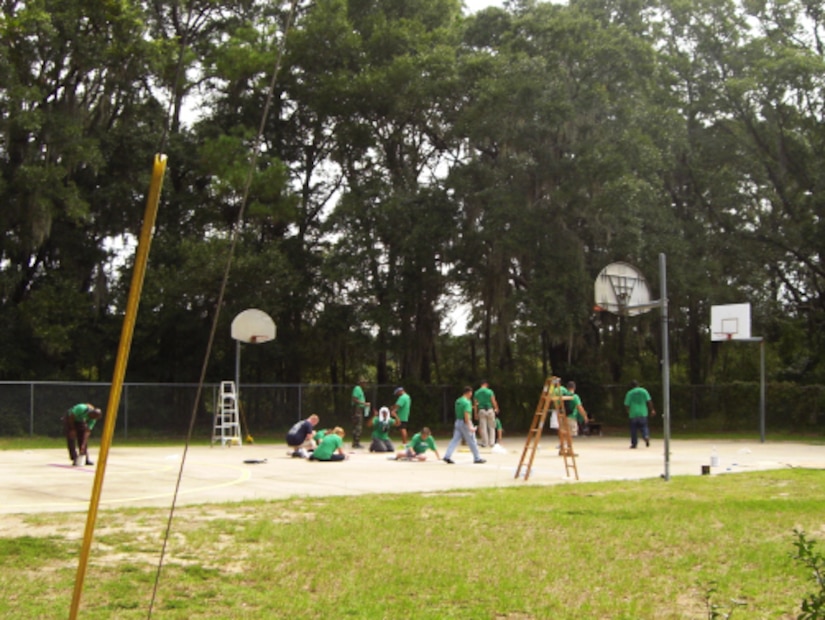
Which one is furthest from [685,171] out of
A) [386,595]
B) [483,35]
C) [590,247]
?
[386,595]

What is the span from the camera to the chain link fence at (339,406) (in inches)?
1128

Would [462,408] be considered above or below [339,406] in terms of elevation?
above

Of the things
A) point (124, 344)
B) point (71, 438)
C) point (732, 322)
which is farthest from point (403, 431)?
point (124, 344)

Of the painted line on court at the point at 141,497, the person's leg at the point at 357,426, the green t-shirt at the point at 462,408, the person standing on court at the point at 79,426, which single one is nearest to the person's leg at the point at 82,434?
the person standing on court at the point at 79,426

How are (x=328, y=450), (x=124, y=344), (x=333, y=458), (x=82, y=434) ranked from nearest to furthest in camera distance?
(x=124, y=344), (x=82, y=434), (x=328, y=450), (x=333, y=458)

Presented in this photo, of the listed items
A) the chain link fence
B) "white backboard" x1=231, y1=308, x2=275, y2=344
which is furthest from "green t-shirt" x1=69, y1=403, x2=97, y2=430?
"white backboard" x1=231, y1=308, x2=275, y2=344

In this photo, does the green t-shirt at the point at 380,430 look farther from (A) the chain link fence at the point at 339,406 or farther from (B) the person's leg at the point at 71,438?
(B) the person's leg at the point at 71,438

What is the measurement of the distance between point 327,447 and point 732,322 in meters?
18.0

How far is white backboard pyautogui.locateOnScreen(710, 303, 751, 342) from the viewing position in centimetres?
3234

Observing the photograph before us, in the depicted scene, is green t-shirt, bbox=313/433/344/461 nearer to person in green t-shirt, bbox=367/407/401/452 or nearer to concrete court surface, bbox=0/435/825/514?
concrete court surface, bbox=0/435/825/514

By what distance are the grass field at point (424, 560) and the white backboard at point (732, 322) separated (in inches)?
817

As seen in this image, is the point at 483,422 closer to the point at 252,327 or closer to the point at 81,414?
the point at 252,327

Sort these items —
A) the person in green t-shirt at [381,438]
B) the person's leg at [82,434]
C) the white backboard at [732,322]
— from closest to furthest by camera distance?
the person's leg at [82,434] < the person in green t-shirt at [381,438] < the white backboard at [732,322]

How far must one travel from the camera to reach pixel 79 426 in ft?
59.3
